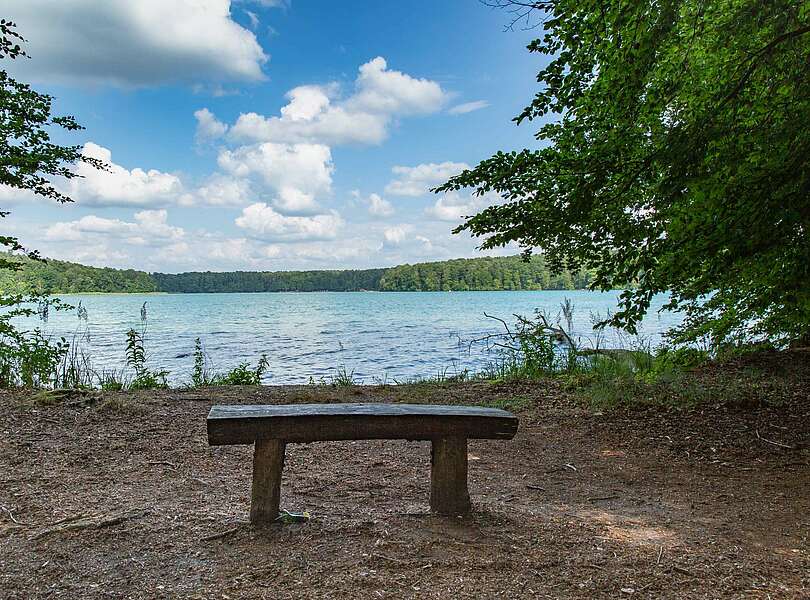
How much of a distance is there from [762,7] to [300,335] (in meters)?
20.9

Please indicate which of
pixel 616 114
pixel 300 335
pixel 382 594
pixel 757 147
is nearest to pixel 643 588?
pixel 382 594

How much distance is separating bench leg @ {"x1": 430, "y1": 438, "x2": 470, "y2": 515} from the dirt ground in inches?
4.6

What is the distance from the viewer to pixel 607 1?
4.44 m

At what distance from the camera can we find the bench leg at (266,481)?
3111mm

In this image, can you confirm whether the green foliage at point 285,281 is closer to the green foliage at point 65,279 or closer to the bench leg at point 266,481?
the green foliage at point 65,279

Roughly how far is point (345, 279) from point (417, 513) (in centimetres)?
7704

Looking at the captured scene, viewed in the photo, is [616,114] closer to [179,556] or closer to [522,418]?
[522,418]

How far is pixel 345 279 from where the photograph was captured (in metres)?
79.8

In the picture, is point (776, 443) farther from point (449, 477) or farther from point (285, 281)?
point (285, 281)

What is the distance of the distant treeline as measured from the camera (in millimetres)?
36281

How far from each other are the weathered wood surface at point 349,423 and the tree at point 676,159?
1.74 meters

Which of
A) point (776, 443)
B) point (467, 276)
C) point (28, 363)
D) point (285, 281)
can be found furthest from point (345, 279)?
point (776, 443)

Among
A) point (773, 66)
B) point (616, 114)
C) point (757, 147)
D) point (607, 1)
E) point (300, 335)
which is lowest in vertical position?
point (300, 335)

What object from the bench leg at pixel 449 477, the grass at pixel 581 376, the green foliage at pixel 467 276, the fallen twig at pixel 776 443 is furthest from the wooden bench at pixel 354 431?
the green foliage at pixel 467 276
